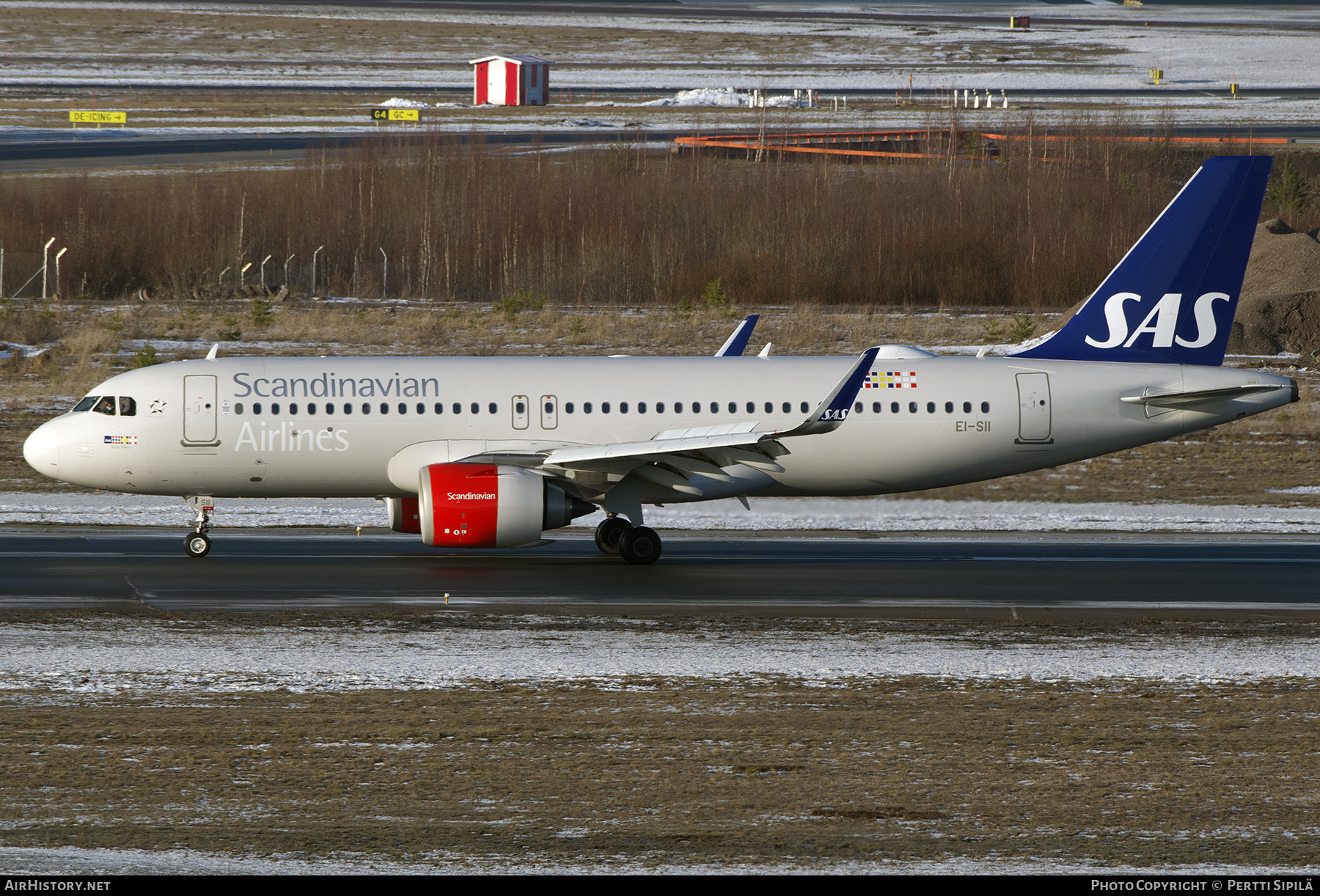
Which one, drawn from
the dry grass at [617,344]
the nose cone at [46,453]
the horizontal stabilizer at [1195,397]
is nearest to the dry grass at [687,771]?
the horizontal stabilizer at [1195,397]

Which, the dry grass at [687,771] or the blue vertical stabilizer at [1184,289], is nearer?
the dry grass at [687,771]

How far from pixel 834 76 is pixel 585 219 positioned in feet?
230

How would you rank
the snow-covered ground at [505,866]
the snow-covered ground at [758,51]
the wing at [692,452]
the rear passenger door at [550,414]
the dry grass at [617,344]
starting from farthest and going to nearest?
the snow-covered ground at [758,51] < the dry grass at [617,344] < the rear passenger door at [550,414] < the wing at [692,452] < the snow-covered ground at [505,866]

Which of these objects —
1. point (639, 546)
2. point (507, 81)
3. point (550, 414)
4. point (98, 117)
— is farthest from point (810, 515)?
point (507, 81)

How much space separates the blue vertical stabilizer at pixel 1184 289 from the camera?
26094 mm

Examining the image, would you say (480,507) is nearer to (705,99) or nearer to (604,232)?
(604,232)

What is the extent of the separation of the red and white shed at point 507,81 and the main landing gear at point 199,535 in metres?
86.2

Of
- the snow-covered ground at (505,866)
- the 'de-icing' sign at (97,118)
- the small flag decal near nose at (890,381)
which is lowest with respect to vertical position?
the snow-covered ground at (505,866)

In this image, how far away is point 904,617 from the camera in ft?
65.0

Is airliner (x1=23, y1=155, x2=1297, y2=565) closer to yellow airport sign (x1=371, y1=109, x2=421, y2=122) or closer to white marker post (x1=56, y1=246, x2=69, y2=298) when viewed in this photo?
white marker post (x1=56, y1=246, x2=69, y2=298)

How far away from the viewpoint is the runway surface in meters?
20.5

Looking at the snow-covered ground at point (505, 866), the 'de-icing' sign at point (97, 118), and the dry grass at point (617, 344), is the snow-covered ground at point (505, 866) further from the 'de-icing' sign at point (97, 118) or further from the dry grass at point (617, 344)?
the 'de-icing' sign at point (97, 118)

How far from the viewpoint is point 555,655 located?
17.0m
